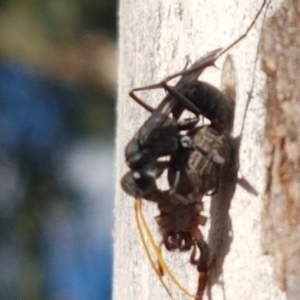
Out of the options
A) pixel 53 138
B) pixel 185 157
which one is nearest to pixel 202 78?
pixel 185 157

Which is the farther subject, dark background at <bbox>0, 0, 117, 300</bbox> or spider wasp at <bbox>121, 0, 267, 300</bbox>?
dark background at <bbox>0, 0, 117, 300</bbox>

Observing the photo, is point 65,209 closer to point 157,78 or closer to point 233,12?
point 157,78

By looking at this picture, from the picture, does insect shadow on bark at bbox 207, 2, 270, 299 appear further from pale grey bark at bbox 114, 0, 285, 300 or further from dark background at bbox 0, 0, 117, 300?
dark background at bbox 0, 0, 117, 300

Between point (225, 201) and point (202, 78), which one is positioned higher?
point (202, 78)

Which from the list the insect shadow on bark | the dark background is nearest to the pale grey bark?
the insect shadow on bark

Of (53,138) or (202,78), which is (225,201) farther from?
(53,138)
